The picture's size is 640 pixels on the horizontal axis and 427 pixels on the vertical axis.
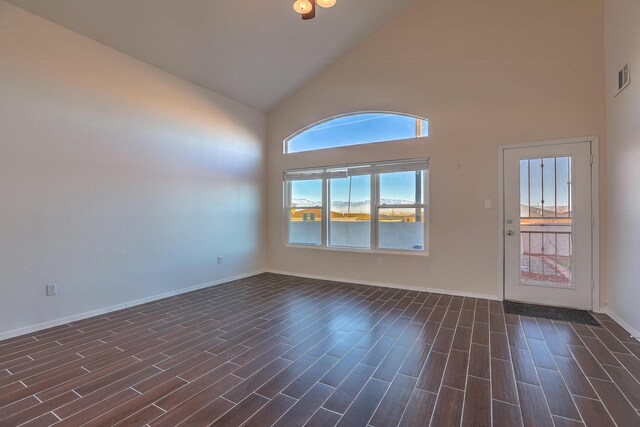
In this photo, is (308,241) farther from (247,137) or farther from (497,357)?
(497,357)

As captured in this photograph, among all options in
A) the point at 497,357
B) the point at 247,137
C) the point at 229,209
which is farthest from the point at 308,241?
the point at 497,357

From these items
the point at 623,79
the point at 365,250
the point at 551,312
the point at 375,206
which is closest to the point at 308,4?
the point at 375,206

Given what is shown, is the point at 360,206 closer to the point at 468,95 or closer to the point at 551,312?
the point at 468,95

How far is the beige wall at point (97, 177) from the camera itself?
2.90 metres

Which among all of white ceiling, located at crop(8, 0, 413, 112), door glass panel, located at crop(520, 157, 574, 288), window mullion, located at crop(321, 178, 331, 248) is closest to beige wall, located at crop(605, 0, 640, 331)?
door glass panel, located at crop(520, 157, 574, 288)

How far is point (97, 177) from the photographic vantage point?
136 inches

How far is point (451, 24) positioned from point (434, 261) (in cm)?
342

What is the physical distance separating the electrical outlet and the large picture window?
11.3 feet

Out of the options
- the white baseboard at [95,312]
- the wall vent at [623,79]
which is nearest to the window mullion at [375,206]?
the white baseboard at [95,312]

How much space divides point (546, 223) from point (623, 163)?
976mm

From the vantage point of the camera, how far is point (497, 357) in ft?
8.05

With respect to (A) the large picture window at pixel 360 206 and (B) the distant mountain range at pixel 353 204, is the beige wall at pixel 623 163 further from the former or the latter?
(B) the distant mountain range at pixel 353 204

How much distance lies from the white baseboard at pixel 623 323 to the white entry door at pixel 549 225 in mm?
158

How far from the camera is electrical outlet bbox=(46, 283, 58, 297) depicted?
3.11 m
